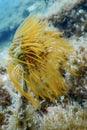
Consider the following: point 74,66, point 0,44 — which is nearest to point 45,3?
point 0,44

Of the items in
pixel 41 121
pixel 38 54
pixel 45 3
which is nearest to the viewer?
pixel 38 54

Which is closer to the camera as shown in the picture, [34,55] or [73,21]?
[34,55]

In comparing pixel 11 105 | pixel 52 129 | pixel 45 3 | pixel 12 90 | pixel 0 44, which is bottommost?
pixel 52 129

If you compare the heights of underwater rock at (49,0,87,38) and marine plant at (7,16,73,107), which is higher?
underwater rock at (49,0,87,38)

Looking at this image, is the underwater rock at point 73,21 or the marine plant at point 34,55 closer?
the marine plant at point 34,55

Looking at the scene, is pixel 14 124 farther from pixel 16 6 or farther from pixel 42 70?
pixel 16 6

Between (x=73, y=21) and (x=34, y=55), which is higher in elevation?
(x=73, y=21)

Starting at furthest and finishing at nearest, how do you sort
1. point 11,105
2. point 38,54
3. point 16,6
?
point 16,6, point 11,105, point 38,54

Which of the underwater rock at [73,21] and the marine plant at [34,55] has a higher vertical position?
the underwater rock at [73,21]

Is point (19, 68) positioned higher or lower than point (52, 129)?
higher

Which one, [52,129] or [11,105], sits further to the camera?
[11,105]

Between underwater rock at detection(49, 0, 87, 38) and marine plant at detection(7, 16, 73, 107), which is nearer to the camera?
marine plant at detection(7, 16, 73, 107)
